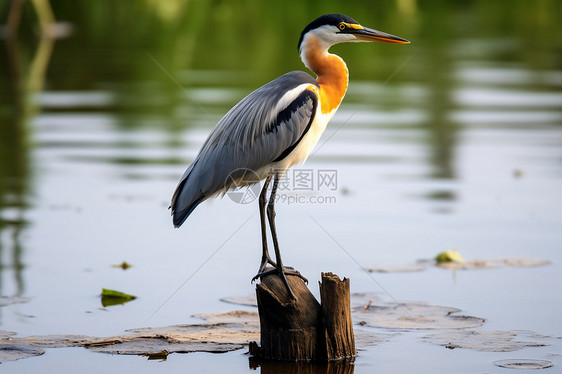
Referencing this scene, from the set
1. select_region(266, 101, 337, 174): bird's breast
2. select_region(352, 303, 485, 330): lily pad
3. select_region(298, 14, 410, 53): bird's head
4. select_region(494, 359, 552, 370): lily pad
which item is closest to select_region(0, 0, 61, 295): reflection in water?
select_region(266, 101, 337, 174): bird's breast

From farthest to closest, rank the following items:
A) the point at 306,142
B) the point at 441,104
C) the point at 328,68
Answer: the point at 441,104
the point at 328,68
the point at 306,142

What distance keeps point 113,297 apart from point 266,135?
1.85m

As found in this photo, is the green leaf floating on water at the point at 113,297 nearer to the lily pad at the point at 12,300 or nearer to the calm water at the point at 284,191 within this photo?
the calm water at the point at 284,191

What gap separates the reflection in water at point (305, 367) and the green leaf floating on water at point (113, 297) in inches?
64.9

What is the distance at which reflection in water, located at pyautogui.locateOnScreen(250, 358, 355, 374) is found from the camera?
6137mm

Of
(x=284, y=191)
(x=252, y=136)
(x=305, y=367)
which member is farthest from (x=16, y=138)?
(x=305, y=367)

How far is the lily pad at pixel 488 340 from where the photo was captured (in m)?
6.41

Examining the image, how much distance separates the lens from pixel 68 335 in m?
6.73

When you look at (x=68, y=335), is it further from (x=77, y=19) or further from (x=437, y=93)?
(x=77, y=19)

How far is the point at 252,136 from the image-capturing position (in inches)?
272

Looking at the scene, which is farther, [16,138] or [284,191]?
[16,138]

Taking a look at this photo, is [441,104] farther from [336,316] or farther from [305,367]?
[305,367]

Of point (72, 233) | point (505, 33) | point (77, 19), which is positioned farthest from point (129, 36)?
point (72, 233)

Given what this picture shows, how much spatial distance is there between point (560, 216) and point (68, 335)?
5353 millimetres
